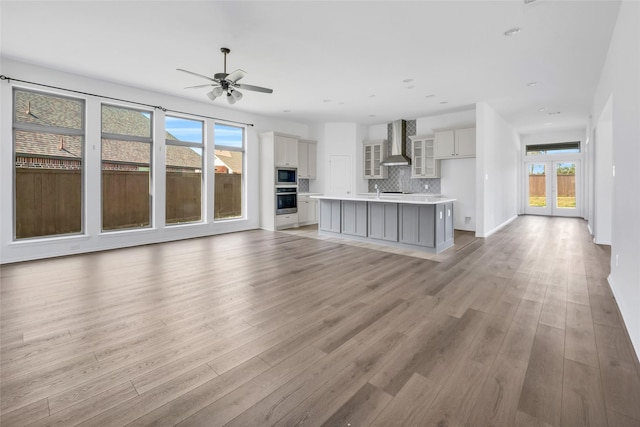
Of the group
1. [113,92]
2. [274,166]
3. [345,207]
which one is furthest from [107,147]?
[345,207]

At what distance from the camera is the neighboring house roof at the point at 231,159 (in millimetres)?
7484

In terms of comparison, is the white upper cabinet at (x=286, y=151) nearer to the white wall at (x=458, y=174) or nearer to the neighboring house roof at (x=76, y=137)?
the neighboring house roof at (x=76, y=137)

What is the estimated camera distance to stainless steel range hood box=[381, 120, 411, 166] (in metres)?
8.36

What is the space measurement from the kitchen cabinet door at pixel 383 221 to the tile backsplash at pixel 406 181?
9.74 feet

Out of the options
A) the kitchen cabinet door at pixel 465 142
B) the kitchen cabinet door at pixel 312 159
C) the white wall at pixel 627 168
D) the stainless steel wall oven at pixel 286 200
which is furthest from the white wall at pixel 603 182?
the stainless steel wall oven at pixel 286 200

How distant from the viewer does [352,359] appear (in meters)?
2.03

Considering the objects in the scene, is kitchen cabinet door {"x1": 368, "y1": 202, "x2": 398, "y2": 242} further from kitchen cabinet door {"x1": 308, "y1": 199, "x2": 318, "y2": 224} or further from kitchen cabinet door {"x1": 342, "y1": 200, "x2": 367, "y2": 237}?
kitchen cabinet door {"x1": 308, "y1": 199, "x2": 318, "y2": 224}

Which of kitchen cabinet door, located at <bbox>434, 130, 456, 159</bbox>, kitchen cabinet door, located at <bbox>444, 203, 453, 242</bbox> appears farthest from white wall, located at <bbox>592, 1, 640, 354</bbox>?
kitchen cabinet door, located at <bbox>434, 130, 456, 159</bbox>

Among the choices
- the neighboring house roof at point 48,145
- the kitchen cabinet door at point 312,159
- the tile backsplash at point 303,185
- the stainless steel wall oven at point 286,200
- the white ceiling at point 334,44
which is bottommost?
the stainless steel wall oven at point 286,200

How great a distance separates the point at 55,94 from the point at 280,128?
16.1ft

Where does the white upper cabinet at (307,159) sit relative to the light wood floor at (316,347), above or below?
above

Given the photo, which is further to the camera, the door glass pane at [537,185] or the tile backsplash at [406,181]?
the door glass pane at [537,185]

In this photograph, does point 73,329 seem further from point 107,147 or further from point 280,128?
point 280,128

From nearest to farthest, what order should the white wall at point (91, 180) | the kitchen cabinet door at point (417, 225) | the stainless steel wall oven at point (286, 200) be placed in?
the white wall at point (91, 180), the kitchen cabinet door at point (417, 225), the stainless steel wall oven at point (286, 200)
